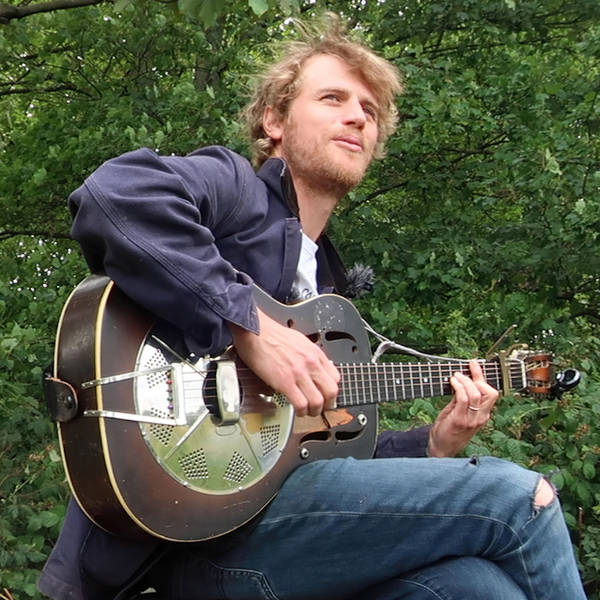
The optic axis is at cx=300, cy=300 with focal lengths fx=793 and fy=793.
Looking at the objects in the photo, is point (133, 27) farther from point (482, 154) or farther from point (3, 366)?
point (3, 366)

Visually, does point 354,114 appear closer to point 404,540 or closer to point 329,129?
point 329,129

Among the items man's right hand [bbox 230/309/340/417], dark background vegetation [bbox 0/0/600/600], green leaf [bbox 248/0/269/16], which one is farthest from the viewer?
dark background vegetation [bbox 0/0/600/600]

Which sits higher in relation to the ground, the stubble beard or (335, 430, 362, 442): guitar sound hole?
the stubble beard

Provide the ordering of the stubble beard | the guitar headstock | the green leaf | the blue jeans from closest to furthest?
the blue jeans
the stubble beard
the green leaf
the guitar headstock

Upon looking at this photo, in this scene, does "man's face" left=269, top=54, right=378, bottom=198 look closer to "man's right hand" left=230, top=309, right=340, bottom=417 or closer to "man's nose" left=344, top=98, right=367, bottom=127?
"man's nose" left=344, top=98, right=367, bottom=127

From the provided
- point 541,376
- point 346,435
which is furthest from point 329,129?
point 541,376

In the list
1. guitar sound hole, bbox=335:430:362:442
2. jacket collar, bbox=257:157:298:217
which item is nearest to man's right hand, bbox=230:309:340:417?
guitar sound hole, bbox=335:430:362:442

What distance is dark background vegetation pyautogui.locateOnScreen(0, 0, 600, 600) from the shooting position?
3125 millimetres

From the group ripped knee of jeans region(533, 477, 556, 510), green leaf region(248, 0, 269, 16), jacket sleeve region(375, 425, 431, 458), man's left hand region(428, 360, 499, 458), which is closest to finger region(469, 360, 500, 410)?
man's left hand region(428, 360, 499, 458)

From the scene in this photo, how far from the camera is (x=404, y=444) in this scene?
235 cm

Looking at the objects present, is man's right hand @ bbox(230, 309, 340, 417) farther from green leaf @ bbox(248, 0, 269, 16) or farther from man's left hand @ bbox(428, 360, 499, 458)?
green leaf @ bbox(248, 0, 269, 16)

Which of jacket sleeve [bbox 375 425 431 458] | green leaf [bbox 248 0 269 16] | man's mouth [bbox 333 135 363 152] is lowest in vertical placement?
jacket sleeve [bbox 375 425 431 458]

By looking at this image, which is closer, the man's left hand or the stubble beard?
the stubble beard

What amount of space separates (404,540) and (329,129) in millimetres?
1164
